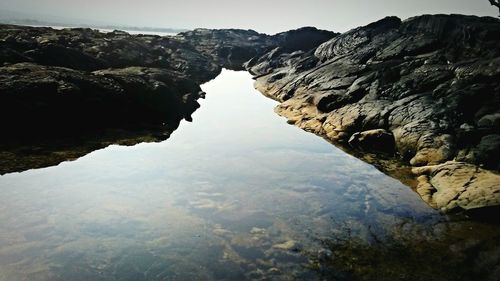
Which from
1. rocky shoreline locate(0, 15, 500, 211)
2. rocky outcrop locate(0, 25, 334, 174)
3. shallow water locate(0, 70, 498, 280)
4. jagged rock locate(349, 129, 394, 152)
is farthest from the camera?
jagged rock locate(349, 129, 394, 152)

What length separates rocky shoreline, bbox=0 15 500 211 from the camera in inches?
659

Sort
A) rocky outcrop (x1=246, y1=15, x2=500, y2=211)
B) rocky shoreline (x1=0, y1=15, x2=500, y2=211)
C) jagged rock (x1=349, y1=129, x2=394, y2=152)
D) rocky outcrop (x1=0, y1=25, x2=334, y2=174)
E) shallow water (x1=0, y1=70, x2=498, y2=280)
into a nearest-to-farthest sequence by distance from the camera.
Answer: shallow water (x1=0, y1=70, x2=498, y2=280)
rocky outcrop (x1=246, y1=15, x2=500, y2=211)
rocky shoreline (x1=0, y1=15, x2=500, y2=211)
rocky outcrop (x1=0, y1=25, x2=334, y2=174)
jagged rock (x1=349, y1=129, x2=394, y2=152)

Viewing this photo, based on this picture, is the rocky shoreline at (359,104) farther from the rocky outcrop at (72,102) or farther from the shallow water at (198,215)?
the shallow water at (198,215)

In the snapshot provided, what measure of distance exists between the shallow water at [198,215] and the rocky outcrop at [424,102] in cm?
225

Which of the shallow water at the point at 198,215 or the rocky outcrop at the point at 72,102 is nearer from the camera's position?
the shallow water at the point at 198,215

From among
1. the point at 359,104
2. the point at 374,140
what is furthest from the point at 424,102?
the point at 359,104

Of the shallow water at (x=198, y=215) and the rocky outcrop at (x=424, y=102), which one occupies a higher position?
the rocky outcrop at (x=424, y=102)

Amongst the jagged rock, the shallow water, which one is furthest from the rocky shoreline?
the shallow water

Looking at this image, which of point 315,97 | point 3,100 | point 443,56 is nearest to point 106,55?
point 3,100

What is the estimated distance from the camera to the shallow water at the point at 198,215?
32.6 feet

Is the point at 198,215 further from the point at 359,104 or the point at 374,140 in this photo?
the point at 359,104

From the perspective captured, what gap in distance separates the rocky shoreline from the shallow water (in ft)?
6.25

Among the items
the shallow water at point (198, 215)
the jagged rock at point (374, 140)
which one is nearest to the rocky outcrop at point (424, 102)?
the jagged rock at point (374, 140)

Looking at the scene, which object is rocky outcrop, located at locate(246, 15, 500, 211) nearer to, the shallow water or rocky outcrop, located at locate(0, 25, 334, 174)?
the shallow water
